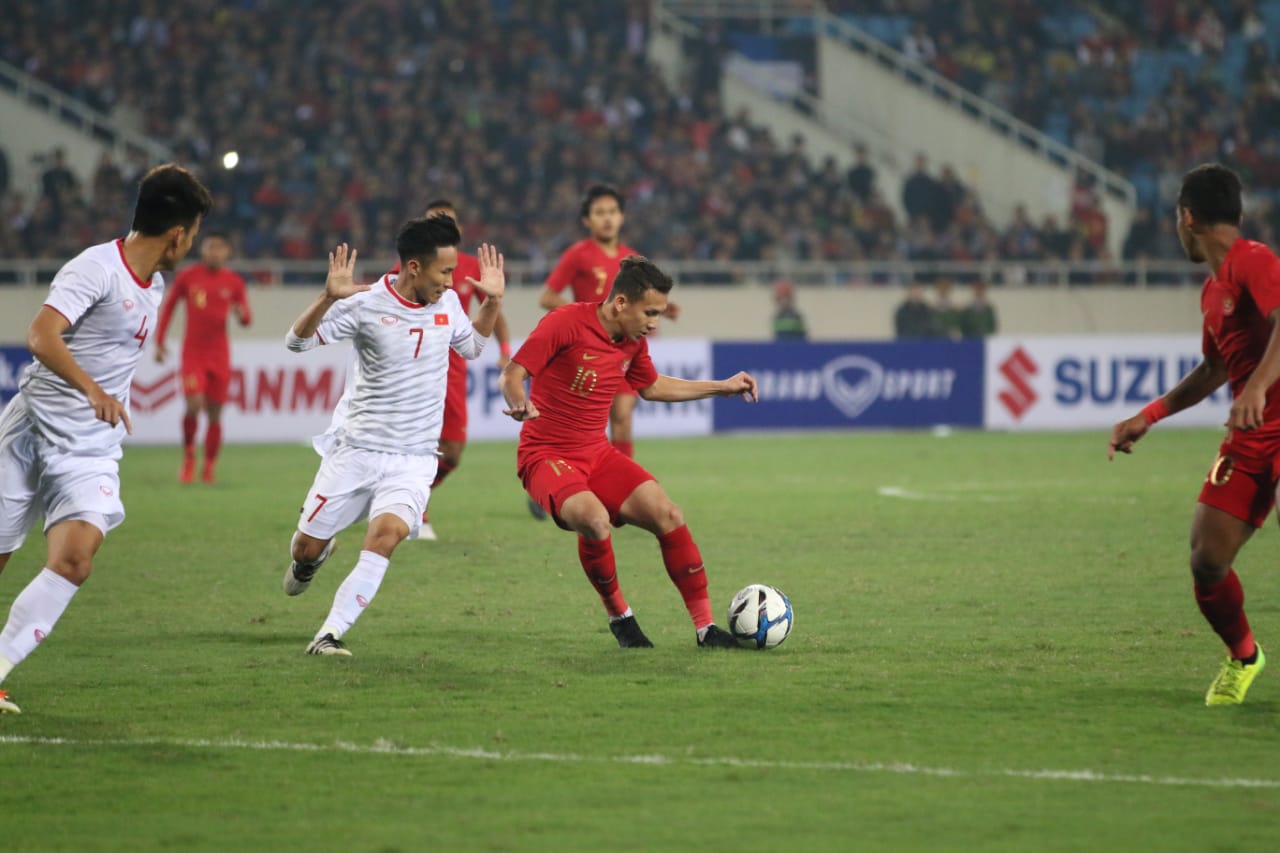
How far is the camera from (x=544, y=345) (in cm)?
848

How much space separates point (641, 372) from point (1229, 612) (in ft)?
10.5

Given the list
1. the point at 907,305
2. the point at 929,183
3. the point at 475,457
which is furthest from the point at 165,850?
the point at 929,183

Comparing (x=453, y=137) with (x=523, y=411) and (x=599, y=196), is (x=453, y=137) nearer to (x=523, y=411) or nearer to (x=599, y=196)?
(x=599, y=196)

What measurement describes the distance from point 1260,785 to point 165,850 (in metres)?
3.39

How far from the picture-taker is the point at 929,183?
102 ft

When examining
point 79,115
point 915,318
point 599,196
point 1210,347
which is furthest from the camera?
point 79,115

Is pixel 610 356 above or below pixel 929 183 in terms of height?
below

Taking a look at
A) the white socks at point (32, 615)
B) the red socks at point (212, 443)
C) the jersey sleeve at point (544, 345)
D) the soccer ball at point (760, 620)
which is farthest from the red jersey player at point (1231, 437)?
the red socks at point (212, 443)

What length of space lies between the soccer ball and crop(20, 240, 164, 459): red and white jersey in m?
3.05

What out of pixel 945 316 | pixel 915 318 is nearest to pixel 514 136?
pixel 915 318

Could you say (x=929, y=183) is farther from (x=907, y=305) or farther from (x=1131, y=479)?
(x=1131, y=479)

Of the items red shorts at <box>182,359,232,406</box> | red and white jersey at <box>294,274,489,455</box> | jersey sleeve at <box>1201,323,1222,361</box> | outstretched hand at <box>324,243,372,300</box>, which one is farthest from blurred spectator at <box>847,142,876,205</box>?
jersey sleeve at <box>1201,323,1222,361</box>

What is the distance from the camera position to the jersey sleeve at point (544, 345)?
8445 millimetres

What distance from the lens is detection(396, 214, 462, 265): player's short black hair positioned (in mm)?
8469
